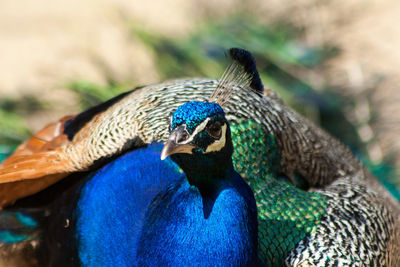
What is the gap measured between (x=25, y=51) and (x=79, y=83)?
167cm

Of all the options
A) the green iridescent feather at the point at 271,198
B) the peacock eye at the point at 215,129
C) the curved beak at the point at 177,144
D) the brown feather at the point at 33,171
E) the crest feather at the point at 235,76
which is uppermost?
the crest feather at the point at 235,76

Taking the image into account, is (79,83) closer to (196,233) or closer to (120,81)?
(120,81)

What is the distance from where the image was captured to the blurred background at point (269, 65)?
2.61 m

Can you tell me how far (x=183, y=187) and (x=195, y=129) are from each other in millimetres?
199

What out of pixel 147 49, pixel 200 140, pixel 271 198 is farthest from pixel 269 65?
pixel 200 140

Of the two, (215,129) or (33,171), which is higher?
(215,129)

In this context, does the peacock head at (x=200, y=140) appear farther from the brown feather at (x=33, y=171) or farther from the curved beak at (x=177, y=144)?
the brown feather at (x=33, y=171)

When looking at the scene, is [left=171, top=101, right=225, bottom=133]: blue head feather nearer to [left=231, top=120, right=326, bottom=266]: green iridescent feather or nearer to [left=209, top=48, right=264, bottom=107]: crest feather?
[left=209, top=48, right=264, bottom=107]: crest feather

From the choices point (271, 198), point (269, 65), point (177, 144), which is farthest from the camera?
point (269, 65)

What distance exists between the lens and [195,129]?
1.06 m

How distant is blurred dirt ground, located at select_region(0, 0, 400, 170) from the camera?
282 centimetres

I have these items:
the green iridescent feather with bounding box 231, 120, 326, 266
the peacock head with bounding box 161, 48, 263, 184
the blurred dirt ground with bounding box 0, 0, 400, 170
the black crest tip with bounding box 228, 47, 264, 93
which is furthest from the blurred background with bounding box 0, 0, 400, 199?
the peacock head with bounding box 161, 48, 263, 184

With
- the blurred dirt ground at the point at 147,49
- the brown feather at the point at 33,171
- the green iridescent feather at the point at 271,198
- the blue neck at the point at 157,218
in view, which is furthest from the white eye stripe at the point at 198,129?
the blurred dirt ground at the point at 147,49

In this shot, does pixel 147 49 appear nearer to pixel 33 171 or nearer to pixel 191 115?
pixel 33 171
